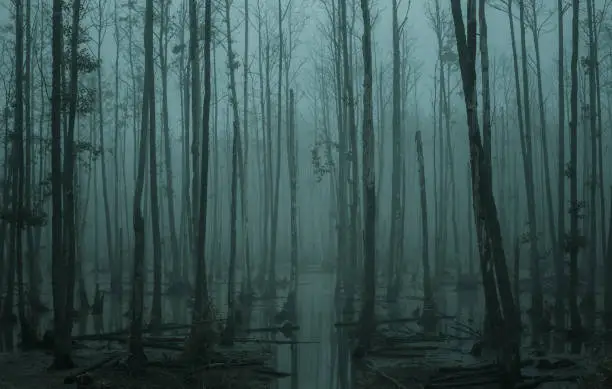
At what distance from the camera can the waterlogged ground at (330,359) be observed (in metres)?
9.90

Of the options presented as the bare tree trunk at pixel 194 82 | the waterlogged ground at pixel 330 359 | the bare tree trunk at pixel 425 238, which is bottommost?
the waterlogged ground at pixel 330 359

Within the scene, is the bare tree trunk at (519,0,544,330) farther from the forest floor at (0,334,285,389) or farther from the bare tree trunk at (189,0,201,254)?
the bare tree trunk at (189,0,201,254)

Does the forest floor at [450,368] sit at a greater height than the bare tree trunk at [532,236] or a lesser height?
lesser

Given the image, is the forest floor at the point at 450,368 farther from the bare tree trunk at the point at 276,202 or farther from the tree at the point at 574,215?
the bare tree trunk at the point at 276,202

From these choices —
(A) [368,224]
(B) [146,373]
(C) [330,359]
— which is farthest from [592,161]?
(B) [146,373]

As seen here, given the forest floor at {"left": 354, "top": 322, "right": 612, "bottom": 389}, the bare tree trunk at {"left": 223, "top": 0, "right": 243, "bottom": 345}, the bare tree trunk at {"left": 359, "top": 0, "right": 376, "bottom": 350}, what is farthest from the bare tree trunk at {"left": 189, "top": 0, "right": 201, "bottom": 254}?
the forest floor at {"left": 354, "top": 322, "right": 612, "bottom": 389}

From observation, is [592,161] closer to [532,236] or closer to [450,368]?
[532,236]

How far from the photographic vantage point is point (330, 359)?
12641 mm

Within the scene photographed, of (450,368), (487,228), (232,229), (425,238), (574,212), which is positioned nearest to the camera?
(487,228)

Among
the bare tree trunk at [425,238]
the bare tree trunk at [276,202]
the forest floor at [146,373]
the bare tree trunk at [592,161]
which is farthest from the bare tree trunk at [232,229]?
the bare tree trunk at [592,161]

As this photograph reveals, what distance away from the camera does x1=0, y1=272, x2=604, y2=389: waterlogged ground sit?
9.90 m

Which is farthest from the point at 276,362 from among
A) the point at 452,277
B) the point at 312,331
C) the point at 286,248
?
the point at 286,248

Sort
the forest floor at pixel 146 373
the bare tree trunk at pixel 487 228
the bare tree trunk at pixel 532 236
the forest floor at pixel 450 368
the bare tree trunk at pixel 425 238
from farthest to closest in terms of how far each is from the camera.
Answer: the bare tree trunk at pixel 425 238, the bare tree trunk at pixel 532 236, the forest floor at pixel 146 373, the forest floor at pixel 450 368, the bare tree trunk at pixel 487 228

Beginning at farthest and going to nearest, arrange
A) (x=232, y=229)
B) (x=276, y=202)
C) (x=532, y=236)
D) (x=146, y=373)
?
(x=276, y=202) → (x=532, y=236) → (x=232, y=229) → (x=146, y=373)
